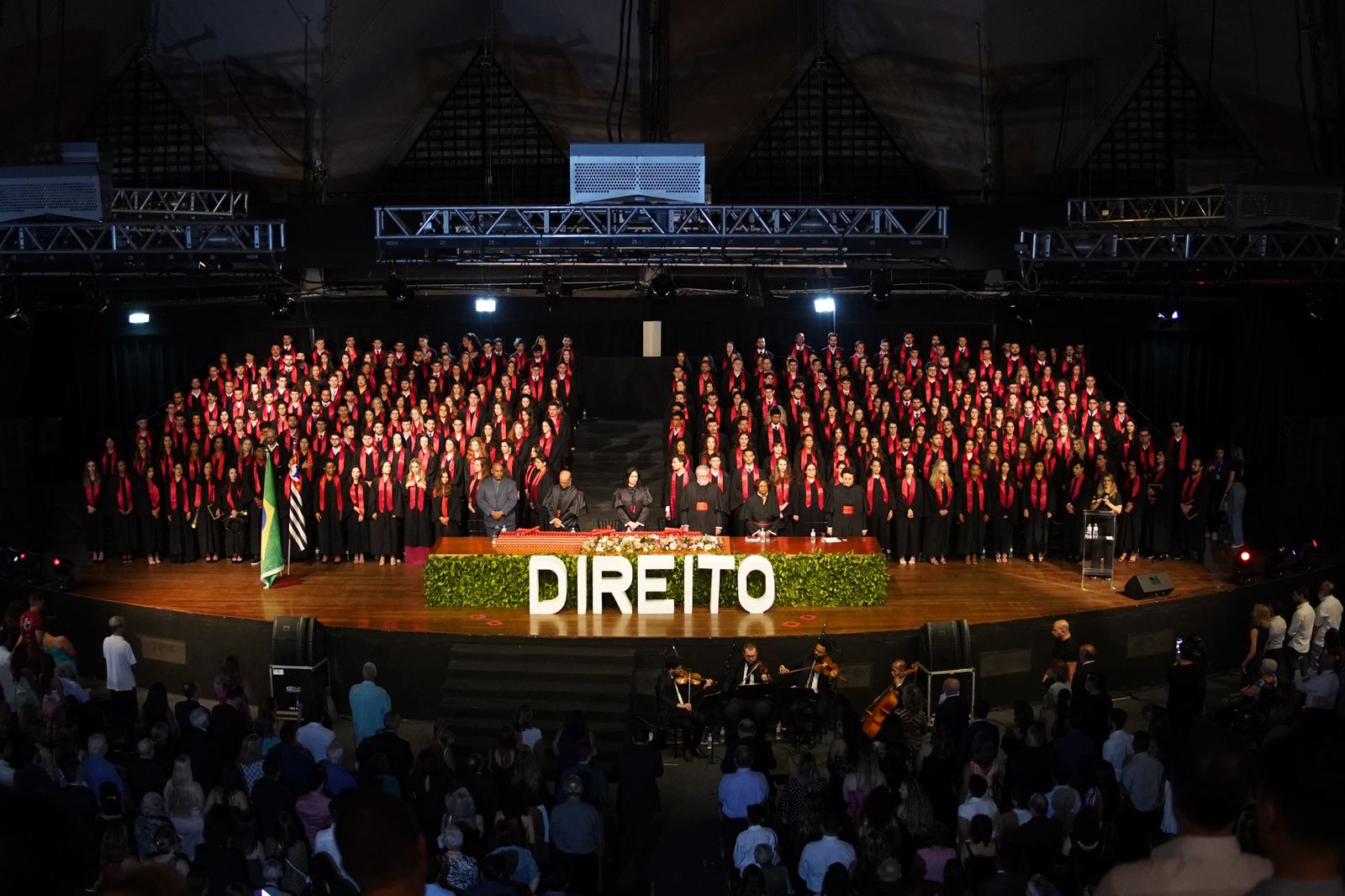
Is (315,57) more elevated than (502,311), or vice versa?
(315,57)

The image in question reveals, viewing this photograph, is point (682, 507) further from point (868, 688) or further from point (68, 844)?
point (68, 844)

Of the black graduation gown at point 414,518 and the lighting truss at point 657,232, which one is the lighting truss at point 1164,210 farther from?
the black graduation gown at point 414,518

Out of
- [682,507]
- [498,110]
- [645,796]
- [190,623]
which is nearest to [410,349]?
[498,110]

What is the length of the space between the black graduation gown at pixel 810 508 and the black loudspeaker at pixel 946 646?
3.50m

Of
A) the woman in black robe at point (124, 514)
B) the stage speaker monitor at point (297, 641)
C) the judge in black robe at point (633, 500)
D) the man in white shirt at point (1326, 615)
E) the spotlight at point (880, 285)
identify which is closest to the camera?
the man in white shirt at point (1326, 615)

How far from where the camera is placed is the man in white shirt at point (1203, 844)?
3.16 m

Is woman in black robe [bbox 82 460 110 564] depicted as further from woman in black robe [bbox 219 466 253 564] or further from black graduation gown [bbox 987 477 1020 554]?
black graduation gown [bbox 987 477 1020 554]

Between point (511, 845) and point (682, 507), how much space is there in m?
8.73

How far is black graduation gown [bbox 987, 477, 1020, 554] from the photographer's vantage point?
54.0 ft

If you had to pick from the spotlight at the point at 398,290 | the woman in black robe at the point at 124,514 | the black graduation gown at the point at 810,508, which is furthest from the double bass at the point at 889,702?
the woman in black robe at the point at 124,514

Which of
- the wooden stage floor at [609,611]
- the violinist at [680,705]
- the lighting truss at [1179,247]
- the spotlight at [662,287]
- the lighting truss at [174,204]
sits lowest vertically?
the violinist at [680,705]

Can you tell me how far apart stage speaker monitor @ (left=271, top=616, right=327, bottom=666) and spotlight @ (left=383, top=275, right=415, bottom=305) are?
583 cm

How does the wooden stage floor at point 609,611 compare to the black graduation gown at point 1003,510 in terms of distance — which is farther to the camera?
the black graduation gown at point 1003,510

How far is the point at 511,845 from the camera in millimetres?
7625
